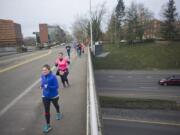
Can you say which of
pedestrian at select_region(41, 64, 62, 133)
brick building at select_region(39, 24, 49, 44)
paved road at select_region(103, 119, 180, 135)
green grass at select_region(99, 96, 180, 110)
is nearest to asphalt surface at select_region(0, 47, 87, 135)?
pedestrian at select_region(41, 64, 62, 133)

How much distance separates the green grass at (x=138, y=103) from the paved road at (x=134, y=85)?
70.0 inches

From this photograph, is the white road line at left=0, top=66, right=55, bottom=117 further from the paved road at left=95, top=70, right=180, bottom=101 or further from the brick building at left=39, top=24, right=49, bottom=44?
the brick building at left=39, top=24, right=49, bottom=44

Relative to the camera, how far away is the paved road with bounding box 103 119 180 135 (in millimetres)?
15469

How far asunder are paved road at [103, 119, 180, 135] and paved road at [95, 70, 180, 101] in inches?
284

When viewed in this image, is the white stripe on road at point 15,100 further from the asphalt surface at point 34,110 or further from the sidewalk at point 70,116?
the sidewalk at point 70,116

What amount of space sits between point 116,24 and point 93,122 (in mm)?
74344

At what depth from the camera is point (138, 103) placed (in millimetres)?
21531

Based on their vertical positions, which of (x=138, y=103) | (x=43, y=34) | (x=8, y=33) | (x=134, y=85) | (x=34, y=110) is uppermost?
(x=43, y=34)

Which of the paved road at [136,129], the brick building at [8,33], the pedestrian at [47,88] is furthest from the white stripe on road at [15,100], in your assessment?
the brick building at [8,33]

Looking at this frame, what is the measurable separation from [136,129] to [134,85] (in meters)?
13.1

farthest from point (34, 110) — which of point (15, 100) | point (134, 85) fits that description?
point (134, 85)

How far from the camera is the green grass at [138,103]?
20.7 meters

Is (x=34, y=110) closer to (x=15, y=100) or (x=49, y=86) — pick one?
(x=15, y=100)

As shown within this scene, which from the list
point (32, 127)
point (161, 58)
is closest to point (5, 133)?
point (32, 127)
